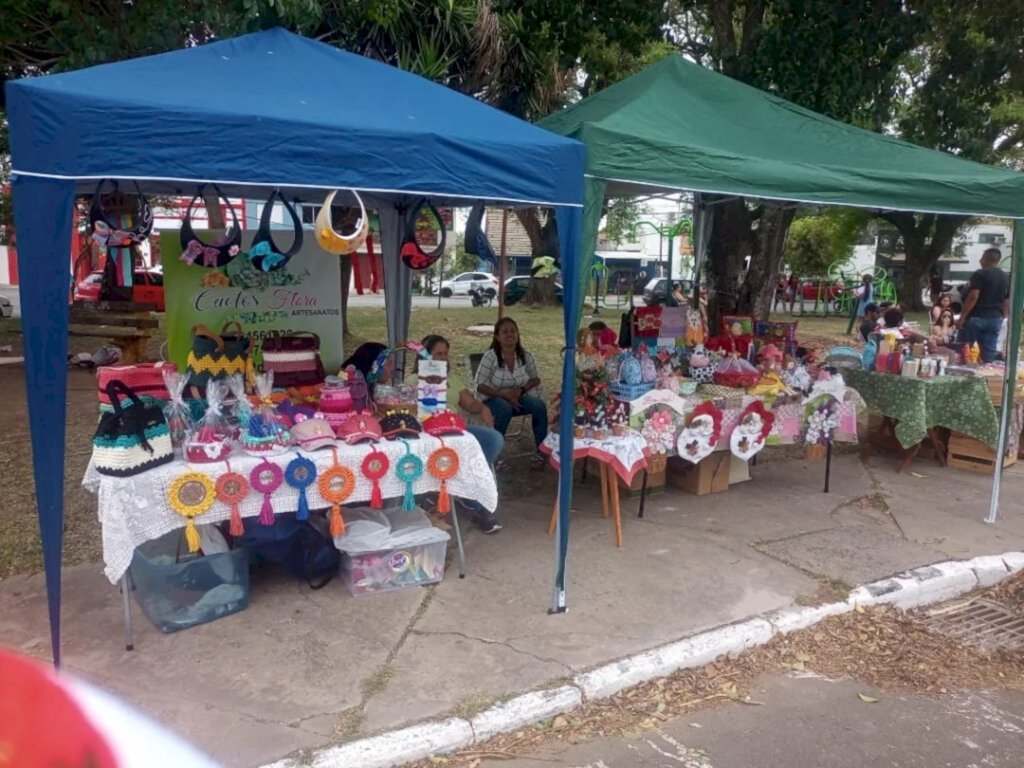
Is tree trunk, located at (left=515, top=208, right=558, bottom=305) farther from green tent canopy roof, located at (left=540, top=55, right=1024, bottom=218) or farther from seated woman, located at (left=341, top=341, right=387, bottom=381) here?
seated woman, located at (left=341, top=341, right=387, bottom=381)

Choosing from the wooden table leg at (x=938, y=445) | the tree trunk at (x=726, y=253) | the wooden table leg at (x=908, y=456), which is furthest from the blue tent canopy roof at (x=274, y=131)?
the tree trunk at (x=726, y=253)

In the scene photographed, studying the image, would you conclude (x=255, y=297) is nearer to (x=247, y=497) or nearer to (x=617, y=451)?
(x=247, y=497)

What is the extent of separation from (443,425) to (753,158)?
2296mm

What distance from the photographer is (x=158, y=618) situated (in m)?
3.77

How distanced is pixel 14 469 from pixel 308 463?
3.95 m

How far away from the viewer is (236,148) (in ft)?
10.6

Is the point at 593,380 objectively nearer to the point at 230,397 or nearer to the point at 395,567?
the point at 395,567

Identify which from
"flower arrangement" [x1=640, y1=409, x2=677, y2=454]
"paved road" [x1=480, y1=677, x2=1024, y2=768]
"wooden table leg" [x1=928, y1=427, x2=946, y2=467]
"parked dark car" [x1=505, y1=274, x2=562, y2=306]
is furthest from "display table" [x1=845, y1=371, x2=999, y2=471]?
"parked dark car" [x1=505, y1=274, x2=562, y2=306]

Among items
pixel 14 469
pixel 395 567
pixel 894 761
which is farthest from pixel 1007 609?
pixel 14 469

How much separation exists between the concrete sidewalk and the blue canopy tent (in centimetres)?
40

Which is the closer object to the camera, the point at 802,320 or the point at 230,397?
the point at 230,397

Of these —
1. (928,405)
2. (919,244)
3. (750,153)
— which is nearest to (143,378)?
(750,153)

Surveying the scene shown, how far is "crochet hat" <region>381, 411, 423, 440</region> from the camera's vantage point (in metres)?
4.14

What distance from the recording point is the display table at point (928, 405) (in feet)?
21.3
